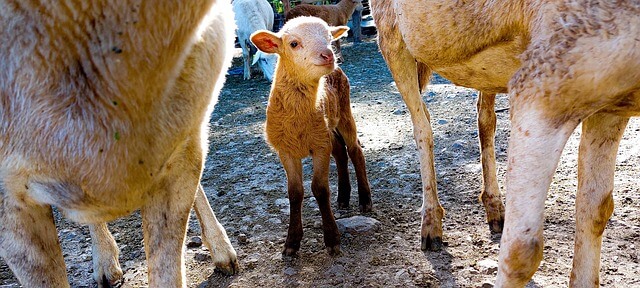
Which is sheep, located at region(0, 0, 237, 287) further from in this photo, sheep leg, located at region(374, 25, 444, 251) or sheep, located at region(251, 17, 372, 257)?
sheep leg, located at region(374, 25, 444, 251)

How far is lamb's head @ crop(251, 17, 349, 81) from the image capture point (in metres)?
3.62

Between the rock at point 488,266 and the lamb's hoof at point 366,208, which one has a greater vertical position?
the rock at point 488,266

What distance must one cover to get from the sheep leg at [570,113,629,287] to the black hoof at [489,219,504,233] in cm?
98

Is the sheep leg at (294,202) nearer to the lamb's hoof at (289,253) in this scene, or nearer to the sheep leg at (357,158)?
the lamb's hoof at (289,253)

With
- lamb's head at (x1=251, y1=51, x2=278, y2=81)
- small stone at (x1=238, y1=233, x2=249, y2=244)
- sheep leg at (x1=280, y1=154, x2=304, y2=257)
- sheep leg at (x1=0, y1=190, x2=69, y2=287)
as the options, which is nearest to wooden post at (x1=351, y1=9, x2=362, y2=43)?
lamb's head at (x1=251, y1=51, x2=278, y2=81)

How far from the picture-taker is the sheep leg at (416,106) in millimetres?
3904

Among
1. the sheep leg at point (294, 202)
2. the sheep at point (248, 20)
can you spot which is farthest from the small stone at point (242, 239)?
the sheep at point (248, 20)

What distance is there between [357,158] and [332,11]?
10347 mm

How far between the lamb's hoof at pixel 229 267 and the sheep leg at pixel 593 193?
5.82 feet

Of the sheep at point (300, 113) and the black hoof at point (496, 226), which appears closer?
the sheep at point (300, 113)

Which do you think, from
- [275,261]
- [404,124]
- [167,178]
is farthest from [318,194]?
[404,124]

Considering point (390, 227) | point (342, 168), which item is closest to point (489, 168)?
point (390, 227)

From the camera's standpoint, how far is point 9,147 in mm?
1968

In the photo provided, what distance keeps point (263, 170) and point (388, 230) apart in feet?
5.86
